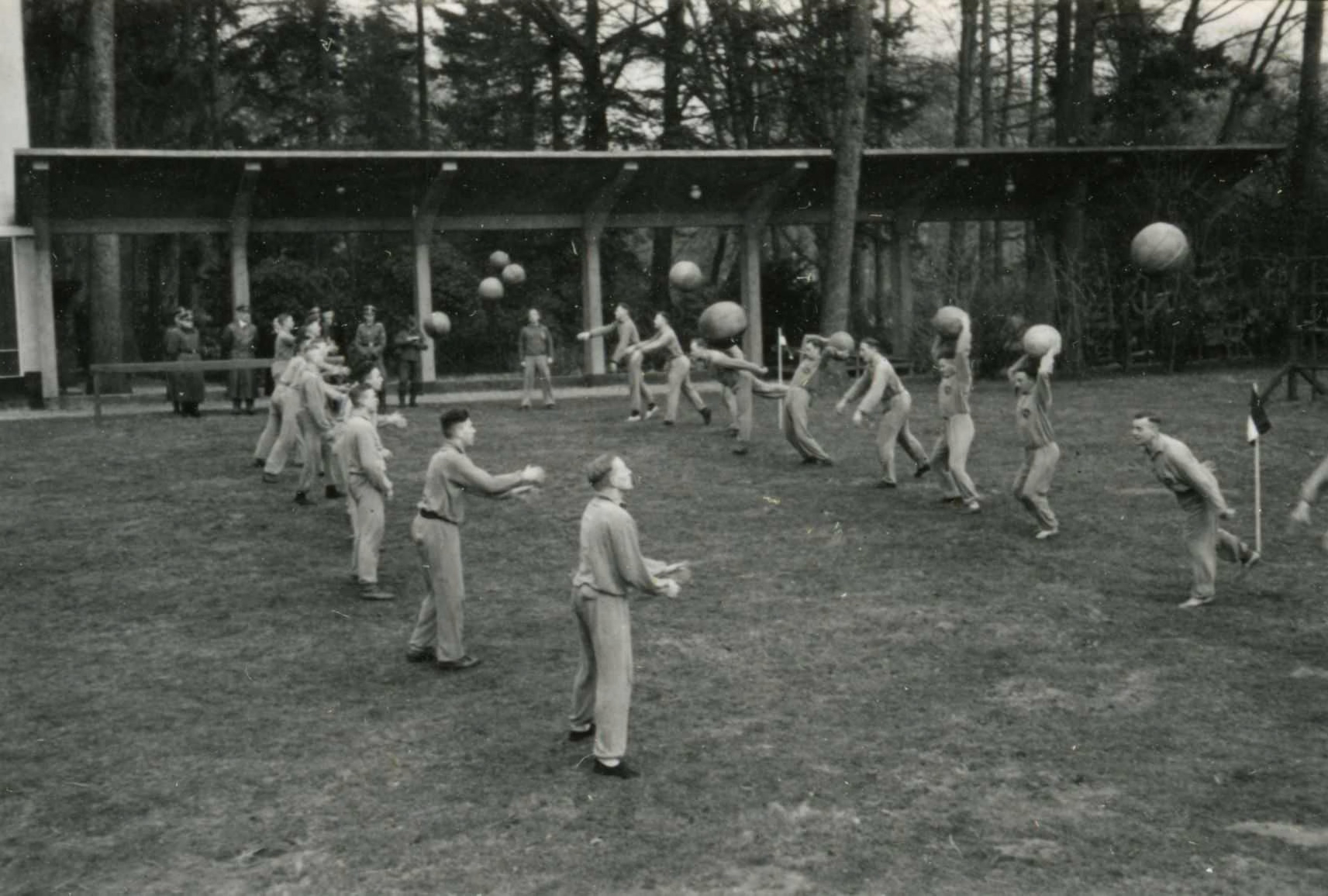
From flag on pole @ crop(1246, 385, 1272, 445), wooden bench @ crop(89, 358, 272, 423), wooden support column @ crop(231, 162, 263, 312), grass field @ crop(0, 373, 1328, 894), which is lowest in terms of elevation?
grass field @ crop(0, 373, 1328, 894)

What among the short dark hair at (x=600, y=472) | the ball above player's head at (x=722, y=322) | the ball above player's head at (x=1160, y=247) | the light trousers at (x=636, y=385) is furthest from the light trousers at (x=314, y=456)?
the ball above player's head at (x=1160, y=247)

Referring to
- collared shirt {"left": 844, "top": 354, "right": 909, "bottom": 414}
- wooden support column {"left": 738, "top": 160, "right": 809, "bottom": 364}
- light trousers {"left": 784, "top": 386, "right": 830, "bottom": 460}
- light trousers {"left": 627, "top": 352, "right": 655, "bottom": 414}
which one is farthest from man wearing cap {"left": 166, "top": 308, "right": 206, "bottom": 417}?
collared shirt {"left": 844, "top": 354, "right": 909, "bottom": 414}

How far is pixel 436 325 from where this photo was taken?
25328 mm

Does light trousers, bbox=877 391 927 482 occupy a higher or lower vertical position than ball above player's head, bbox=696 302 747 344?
lower

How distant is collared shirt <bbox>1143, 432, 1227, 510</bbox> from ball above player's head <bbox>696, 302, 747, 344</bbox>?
978cm

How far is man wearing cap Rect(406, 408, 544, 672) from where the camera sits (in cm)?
1019

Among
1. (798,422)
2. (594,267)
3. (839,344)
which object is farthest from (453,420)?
(594,267)

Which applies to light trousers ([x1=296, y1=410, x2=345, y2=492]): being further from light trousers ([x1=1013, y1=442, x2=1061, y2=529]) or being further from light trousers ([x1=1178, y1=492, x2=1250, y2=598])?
light trousers ([x1=1178, y1=492, x2=1250, y2=598])

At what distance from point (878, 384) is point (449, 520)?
7.01 m

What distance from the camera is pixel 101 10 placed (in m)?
30.5

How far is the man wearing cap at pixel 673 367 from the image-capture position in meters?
20.5

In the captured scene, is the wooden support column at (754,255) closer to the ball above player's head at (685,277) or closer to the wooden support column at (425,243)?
the ball above player's head at (685,277)

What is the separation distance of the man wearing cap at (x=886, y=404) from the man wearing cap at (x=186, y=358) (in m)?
10.9

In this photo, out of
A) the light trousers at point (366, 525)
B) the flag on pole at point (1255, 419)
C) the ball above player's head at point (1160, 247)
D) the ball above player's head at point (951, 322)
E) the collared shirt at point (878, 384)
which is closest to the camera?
the light trousers at point (366, 525)
